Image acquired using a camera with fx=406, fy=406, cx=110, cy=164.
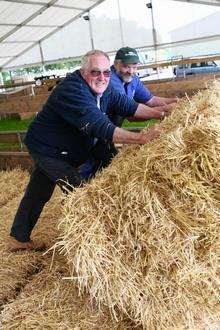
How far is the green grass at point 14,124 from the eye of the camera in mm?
10603

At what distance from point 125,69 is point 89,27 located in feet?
72.5

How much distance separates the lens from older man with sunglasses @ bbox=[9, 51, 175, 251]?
2900mm

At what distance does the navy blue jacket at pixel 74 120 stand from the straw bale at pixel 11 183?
2355 mm

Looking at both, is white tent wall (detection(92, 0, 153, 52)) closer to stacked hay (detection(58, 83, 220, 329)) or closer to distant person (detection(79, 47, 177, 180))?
distant person (detection(79, 47, 177, 180))

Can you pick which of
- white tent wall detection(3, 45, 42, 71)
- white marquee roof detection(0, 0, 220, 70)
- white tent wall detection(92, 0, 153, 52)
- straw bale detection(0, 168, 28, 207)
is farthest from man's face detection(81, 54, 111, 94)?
white tent wall detection(3, 45, 42, 71)

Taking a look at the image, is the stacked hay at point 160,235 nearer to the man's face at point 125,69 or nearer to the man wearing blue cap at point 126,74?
the man wearing blue cap at point 126,74

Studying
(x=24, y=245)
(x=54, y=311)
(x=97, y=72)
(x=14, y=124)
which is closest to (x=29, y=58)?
(x=14, y=124)

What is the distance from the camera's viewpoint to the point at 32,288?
3.13 metres

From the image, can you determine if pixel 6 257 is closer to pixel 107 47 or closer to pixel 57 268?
pixel 57 268

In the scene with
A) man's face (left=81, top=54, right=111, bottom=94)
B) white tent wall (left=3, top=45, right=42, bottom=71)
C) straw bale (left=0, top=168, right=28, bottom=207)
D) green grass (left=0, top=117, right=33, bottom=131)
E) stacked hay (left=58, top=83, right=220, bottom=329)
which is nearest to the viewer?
stacked hay (left=58, top=83, right=220, bottom=329)

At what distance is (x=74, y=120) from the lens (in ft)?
9.91

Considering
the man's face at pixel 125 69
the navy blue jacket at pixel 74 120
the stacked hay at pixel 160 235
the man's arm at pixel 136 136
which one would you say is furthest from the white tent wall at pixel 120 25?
the stacked hay at pixel 160 235

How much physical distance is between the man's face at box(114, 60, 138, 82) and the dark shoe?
1.80 metres

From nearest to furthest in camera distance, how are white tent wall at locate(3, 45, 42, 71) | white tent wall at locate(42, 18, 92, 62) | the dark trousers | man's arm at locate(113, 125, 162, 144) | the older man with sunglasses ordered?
1. man's arm at locate(113, 125, 162, 144)
2. the older man with sunglasses
3. the dark trousers
4. white tent wall at locate(42, 18, 92, 62)
5. white tent wall at locate(3, 45, 42, 71)
